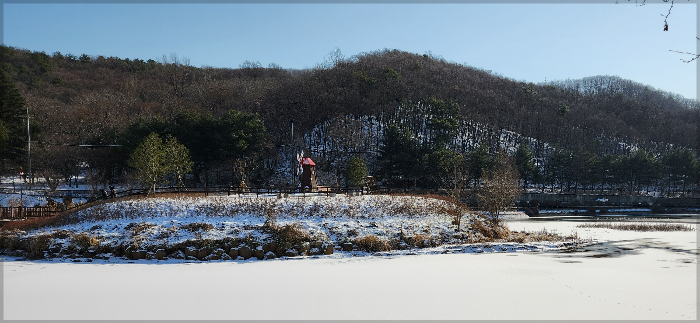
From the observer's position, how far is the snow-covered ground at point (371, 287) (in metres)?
10.4

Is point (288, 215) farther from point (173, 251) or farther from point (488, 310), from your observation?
point (488, 310)

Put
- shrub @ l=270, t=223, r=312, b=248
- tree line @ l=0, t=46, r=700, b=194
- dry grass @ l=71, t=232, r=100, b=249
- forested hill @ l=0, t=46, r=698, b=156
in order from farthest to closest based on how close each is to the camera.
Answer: forested hill @ l=0, t=46, r=698, b=156 → tree line @ l=0, t=46, r=700, b=194 → shrub @ l=270, t=223, r=312, b=248 → dry grass @ l=71, t=232, r=100, b=249

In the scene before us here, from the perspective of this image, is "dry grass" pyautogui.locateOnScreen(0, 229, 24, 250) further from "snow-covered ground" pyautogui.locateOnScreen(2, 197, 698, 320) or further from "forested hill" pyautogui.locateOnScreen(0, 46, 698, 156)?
"forested hill" pyautogui.locateOnScreen(0, 46, 698, 156)

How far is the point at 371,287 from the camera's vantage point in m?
13.0

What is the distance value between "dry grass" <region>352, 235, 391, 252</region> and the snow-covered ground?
1.53 meters

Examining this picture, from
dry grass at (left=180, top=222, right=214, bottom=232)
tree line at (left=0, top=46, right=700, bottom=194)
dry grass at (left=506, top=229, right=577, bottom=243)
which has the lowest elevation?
dry grass at (left=506, top=229, right=577, bottom=243)

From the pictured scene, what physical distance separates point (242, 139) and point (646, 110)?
101 meters

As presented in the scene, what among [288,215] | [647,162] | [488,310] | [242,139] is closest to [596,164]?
[647,162]

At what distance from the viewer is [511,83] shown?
99.6 metres

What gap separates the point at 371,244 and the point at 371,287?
7746mm

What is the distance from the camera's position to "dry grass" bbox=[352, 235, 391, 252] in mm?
20641

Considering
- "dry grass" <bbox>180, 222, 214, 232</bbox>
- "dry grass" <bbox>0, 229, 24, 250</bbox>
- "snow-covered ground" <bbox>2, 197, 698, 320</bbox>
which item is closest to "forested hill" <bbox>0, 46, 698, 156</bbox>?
"dry grass" <bbox>0, 229, 24, 250</bbox>

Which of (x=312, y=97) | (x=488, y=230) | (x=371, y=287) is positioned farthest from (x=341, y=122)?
(x=371, y=287)

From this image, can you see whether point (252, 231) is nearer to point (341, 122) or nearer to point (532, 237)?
point (532, 237)
